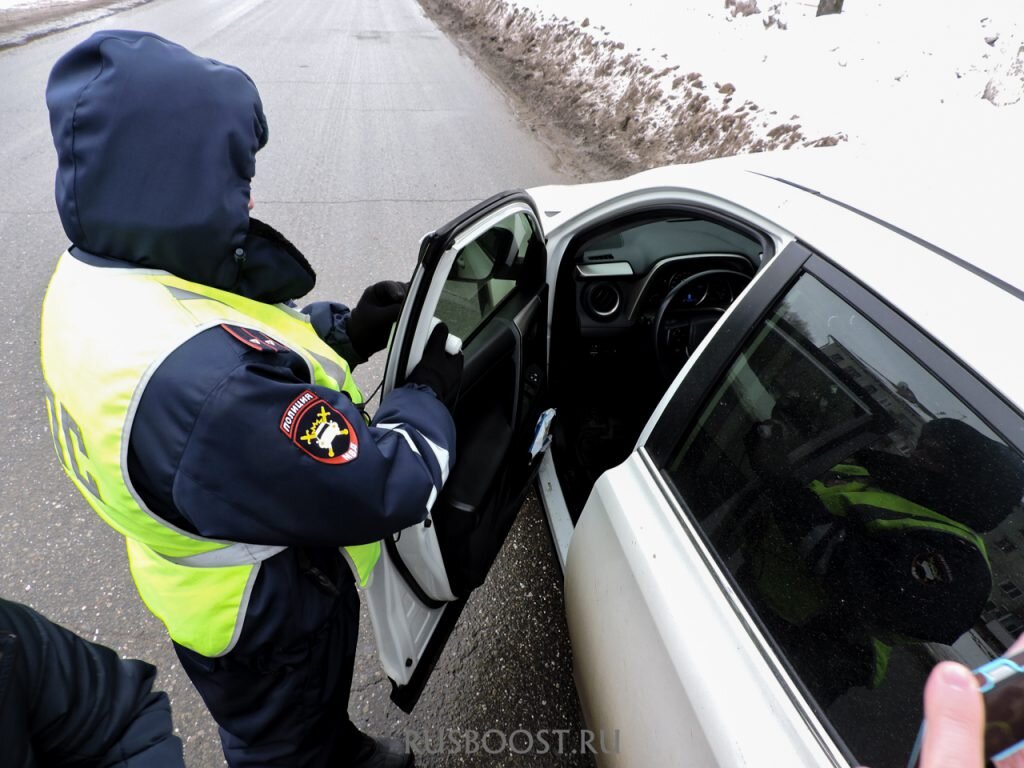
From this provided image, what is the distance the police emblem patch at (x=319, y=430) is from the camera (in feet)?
3.44

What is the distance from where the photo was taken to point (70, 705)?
3.31 ft

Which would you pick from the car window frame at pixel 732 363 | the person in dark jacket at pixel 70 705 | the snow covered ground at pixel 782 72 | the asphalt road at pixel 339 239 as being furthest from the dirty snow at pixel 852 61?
the person in dark jacket at pixel 70 705

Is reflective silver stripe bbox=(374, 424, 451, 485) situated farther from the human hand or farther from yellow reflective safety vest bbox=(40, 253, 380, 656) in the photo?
the human hand

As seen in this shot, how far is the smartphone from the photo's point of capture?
20.5 inches

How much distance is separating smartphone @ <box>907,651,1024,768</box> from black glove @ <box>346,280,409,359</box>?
1543 mm

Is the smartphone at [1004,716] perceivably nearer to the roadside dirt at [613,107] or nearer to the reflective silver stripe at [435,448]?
the reflective silver stripe at [435,448]

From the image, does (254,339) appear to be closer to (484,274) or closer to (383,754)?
(484,274)

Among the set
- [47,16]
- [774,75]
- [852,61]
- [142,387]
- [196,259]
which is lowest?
[47,16]

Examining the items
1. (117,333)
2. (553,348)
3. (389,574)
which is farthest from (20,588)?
(553,348)

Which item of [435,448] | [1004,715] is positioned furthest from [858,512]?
[435,448]

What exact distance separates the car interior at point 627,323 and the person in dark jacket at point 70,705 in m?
1.57

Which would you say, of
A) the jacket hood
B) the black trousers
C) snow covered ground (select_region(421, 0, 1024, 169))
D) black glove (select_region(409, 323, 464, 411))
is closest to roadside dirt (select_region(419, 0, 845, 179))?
snow covered ground (select_region(421, 0, 1024, 169))

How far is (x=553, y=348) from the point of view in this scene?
8.11 feet

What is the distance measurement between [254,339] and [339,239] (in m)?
3.96
